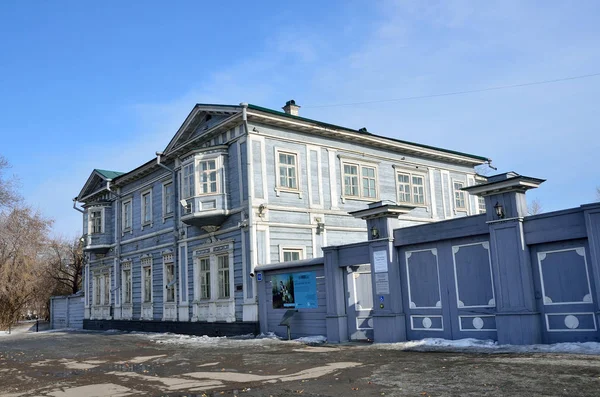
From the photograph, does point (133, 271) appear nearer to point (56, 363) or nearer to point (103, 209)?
point (103, 209)

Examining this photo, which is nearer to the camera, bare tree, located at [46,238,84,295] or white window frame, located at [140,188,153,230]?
white window frame, located at [140,188,153,230]

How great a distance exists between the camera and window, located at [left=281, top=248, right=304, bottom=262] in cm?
2056

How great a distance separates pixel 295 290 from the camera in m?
17.7

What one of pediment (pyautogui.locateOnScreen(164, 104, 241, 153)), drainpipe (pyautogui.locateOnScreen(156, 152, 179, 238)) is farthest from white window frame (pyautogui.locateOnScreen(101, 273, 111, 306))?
pediment (pyautogui.locateOnScreen(164, 104, 241, 153))

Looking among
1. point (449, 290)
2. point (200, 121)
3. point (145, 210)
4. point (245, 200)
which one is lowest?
point (449, 290)

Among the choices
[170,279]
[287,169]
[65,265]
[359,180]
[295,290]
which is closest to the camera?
[295,290]

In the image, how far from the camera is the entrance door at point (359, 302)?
15562 millimetres

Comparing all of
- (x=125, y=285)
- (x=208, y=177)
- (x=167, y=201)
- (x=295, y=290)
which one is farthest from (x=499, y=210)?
(x=125, y=285)

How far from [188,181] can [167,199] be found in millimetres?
4123

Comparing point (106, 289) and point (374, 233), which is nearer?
point (374, 233)

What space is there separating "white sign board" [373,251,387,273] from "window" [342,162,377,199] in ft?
26.0

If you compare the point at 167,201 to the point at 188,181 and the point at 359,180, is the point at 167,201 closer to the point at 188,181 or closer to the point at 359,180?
the point at 188,181

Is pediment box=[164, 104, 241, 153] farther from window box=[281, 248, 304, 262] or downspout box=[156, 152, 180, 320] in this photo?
window box=[281, 248, 304, 262]

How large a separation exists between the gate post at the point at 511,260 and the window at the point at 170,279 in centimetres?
1601
